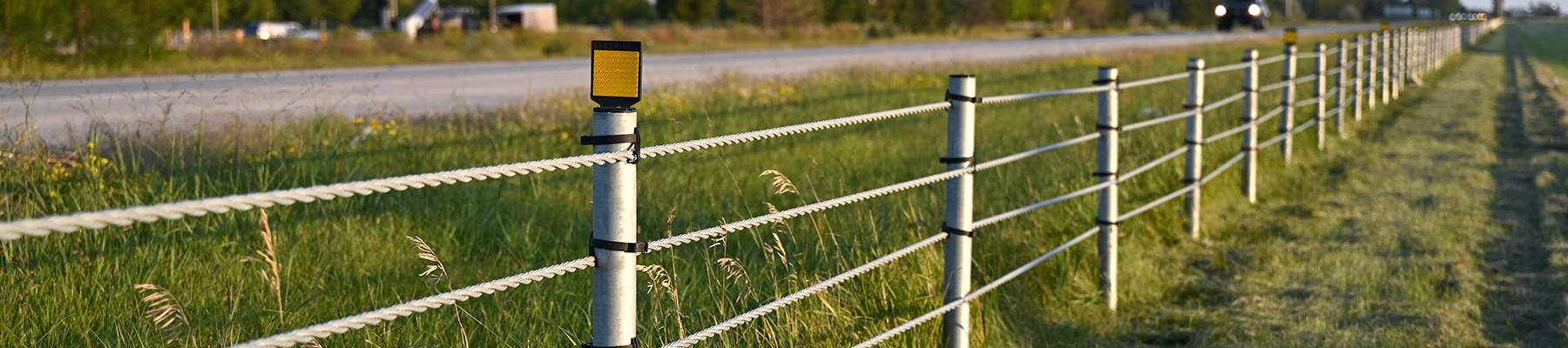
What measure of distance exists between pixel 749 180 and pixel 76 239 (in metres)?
3.10

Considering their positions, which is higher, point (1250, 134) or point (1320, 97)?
point (1320, 97)

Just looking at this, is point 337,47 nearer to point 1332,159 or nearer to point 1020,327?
point 1332,159

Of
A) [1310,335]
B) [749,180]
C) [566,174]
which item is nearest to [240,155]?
[566,174]

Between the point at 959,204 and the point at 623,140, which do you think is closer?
the point at 623,140

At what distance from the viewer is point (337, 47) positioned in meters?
24.8

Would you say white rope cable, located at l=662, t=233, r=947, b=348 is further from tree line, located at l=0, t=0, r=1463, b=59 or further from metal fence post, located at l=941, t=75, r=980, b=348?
tree line, located at l=0, t=0, r=1463, b=59

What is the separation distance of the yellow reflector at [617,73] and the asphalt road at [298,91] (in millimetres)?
3610

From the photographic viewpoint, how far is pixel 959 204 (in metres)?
3.45

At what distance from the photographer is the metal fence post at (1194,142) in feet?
19.5

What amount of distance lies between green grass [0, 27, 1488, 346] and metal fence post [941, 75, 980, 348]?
0.11 metres

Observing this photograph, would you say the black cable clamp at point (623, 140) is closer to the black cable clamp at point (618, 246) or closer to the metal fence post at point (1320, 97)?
the black cable clamp at point (618, 246)

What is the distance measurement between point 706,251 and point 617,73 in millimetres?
1273

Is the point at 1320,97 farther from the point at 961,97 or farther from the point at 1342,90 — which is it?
the point at 961,97

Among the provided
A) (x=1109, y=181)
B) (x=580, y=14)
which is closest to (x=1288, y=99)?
(x=1109, y=181)
